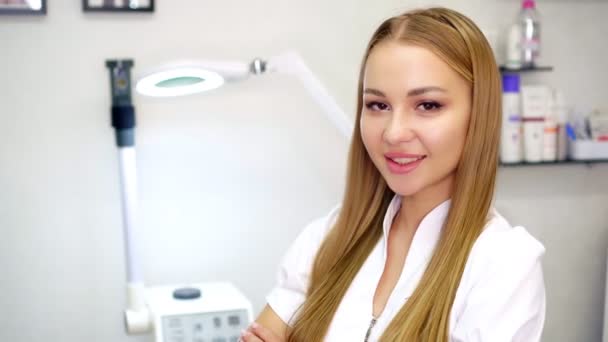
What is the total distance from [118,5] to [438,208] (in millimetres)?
1056

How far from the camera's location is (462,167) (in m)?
1.08

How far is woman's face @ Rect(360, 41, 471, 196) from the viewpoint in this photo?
1.05 metres

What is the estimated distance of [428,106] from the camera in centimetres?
107

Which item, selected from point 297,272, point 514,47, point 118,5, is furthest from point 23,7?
point 514,47

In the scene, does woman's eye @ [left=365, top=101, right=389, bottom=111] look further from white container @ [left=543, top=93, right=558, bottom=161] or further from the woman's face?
white container @ [left=543, top=93, right=558, bottom=161]

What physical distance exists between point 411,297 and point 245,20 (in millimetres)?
1060

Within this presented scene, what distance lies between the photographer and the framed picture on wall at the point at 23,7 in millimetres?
1741

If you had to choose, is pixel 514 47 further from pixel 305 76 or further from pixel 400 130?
pixel 400 130

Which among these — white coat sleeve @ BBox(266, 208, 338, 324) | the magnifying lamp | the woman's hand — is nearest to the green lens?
the magnifying lamp

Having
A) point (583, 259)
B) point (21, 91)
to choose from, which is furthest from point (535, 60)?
point (21, 91)

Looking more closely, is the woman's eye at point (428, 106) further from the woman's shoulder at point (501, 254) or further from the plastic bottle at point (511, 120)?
the plastic bottle at point (511, 120)

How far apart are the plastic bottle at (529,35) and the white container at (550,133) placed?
125 millimetres

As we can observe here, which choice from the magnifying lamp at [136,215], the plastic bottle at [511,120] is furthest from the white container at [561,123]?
the magnifying lamp at [136,215]

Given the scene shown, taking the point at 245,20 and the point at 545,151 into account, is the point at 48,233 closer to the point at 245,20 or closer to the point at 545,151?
the point at 245,20
